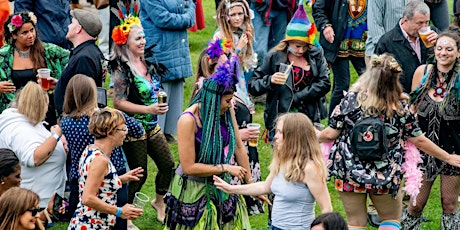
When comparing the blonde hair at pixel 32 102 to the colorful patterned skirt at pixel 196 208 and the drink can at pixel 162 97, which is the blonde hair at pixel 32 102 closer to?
the drink can at pixel 162 97

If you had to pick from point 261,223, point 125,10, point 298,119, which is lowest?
point 261,223

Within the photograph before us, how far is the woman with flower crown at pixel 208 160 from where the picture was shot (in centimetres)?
644

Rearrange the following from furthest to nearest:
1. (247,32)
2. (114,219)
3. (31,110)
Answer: (247,32), (31,110), (114,219)

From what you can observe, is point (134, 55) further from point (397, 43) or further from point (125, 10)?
point (397, 43)

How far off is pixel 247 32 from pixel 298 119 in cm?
302

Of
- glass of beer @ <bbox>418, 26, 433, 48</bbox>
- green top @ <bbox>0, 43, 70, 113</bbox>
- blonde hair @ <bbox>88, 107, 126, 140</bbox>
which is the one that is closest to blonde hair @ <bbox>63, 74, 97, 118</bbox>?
blonde hair @ <bbox>88, 107, 126, 140</bbox>

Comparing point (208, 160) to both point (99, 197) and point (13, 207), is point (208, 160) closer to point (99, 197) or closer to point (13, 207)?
point (99, 197)

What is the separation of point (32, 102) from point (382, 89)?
9.03ft

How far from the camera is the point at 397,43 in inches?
332

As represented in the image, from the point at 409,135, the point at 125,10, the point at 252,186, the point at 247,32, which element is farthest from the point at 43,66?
the point at 409,135

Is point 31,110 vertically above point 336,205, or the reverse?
point 31,110

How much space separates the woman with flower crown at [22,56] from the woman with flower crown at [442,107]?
10.9 ft

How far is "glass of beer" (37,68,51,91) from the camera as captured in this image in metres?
7.81

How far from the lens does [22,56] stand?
8.43 meters
